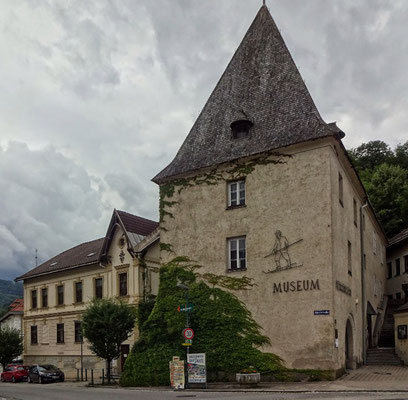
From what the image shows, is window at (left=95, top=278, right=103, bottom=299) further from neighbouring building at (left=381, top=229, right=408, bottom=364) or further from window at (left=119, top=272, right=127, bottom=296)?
neighbouring building at (left=381, top=229, right=408, bottom=364)

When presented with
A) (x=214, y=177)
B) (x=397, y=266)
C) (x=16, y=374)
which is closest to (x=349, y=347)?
(x=214, y=177)

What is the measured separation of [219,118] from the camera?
95.7ft

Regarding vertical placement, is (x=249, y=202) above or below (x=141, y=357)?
above

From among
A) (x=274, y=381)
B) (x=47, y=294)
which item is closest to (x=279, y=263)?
(x=274, y=381)

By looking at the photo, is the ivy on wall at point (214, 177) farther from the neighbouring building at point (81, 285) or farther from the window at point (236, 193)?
the neighbouring building at point (81, 285)

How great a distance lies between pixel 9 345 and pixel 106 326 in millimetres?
17959

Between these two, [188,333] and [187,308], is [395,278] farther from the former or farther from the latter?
[188,333]

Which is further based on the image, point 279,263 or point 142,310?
point 142,310

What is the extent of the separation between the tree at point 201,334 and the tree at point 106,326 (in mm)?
3753

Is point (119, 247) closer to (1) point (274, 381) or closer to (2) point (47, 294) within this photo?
(2) point (47, 294)

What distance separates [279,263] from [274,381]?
203 inches

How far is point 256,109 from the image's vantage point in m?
27.6

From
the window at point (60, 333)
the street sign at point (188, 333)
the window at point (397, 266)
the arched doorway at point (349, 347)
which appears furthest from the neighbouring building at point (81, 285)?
the window at point (397, 266)

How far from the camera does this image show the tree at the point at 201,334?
24.1 m
